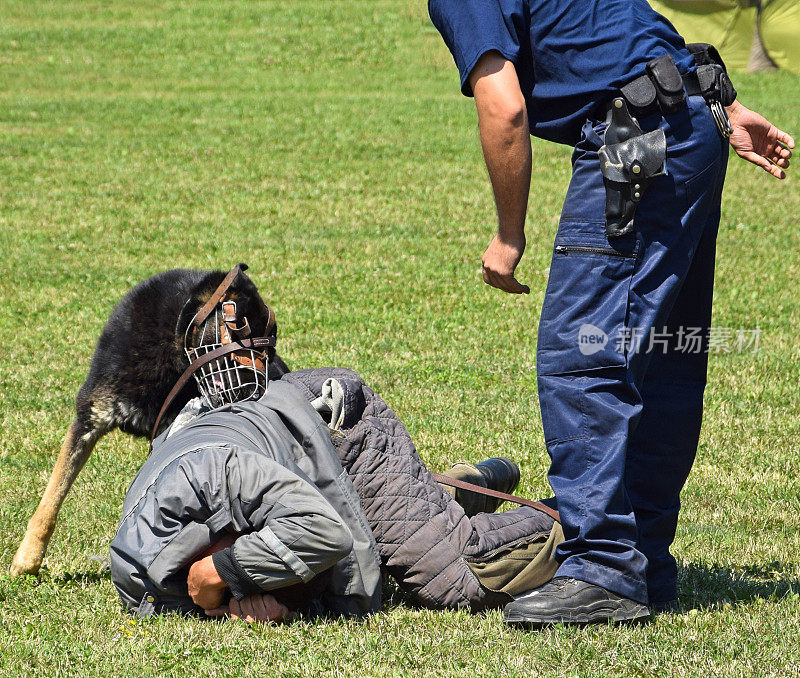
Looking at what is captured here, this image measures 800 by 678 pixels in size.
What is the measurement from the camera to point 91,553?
4.49m

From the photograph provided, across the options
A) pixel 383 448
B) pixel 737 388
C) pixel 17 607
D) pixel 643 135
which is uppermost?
pixel 643 135

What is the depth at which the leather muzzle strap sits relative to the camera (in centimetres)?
404

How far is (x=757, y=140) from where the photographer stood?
4023 millimetres

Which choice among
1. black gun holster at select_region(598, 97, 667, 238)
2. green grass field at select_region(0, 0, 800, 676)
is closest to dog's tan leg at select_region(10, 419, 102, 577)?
green grass field at select_region(0, 0, 800, 676)

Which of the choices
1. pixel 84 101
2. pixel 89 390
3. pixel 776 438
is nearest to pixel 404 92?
pixel 84 101

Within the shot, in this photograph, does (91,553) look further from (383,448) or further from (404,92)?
(404,92)

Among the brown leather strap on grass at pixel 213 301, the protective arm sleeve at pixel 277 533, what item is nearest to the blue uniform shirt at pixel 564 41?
the brown leather strap on grass at pixel 213 301

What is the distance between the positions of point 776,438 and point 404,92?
15715 millimetres

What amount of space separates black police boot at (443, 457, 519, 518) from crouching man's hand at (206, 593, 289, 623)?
1.02 meters

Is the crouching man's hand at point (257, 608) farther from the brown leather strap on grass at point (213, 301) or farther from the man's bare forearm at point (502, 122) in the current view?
the man's bare forearm at point (502, 122)

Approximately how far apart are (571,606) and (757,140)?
1.88 meters

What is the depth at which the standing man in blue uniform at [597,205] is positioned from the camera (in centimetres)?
332

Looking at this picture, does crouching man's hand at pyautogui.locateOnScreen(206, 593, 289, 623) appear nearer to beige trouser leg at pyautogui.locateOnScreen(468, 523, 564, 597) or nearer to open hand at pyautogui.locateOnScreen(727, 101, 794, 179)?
beige trouser leg at pyautogui.locateOnScreen(468, 523, 564, 597)

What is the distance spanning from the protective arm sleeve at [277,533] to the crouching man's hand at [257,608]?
87mm
